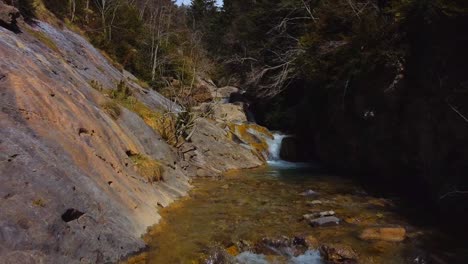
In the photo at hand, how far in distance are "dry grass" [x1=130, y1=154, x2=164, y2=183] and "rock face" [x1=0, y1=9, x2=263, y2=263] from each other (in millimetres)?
111

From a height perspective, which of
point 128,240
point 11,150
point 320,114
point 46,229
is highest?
point 320,114

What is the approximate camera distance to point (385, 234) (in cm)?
839

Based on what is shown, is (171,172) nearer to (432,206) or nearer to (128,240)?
(128,240)

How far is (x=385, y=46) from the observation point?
12562mm

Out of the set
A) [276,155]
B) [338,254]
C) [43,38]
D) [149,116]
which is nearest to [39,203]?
[338,254]

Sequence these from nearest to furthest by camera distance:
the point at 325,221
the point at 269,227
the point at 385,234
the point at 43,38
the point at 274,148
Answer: the point at 385,234, the point at 269,227, the point at 325,221, the point at 43,38, the point at 274,148

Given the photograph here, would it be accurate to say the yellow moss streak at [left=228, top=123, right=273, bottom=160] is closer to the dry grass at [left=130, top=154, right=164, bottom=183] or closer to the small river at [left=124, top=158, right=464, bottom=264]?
the small river at [left=124, top=158, right=464, bottom=264]

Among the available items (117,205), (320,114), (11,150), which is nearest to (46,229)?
(11,150)

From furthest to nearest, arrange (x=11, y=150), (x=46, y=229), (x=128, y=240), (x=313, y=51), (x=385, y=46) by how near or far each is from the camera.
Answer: (x=313, y=51) < (x=385, y=46) < (x=128, y=240) < (x=11, y=150) < (x=46, y=229)

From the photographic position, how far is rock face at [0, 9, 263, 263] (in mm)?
5574

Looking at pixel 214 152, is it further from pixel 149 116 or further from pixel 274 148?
pixel 274 148

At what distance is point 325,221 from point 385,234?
1340 mm

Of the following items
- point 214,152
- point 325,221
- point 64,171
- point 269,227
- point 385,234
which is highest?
point 64,171

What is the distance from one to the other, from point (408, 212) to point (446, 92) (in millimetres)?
3202
